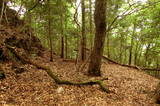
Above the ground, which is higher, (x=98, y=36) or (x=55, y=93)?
(x=98, y=36)

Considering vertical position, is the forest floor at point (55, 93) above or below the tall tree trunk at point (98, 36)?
below

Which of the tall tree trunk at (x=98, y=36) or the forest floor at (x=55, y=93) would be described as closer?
the forest floor at (x=55, y=93)

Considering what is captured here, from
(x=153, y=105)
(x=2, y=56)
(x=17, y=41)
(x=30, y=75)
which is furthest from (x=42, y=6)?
(x=153, y=105)

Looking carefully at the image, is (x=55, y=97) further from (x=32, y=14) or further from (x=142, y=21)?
(x=142, y=21)

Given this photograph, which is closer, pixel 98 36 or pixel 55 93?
pixel 55 93

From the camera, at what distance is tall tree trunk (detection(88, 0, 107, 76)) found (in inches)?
245

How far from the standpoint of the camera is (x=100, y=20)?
20.6ft

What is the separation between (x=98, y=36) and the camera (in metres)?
6.56

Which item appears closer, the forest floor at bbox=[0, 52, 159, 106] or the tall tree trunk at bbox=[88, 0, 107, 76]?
the forest floor at bbox=[0, 52, 159, 106]

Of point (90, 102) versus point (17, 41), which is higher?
point (17, 41)

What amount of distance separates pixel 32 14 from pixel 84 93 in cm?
697

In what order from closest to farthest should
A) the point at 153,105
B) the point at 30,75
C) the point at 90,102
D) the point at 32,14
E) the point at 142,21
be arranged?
the point at 90,102 < the point at 153,105 < the point at 30,75 < the point at 32,14 < the point at 142,21

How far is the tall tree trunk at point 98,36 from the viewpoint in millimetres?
6215

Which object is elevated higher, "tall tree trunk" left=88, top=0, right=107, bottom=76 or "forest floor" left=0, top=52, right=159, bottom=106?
"tall tree trunk" left=88, top=0, right=107, bottom=76
